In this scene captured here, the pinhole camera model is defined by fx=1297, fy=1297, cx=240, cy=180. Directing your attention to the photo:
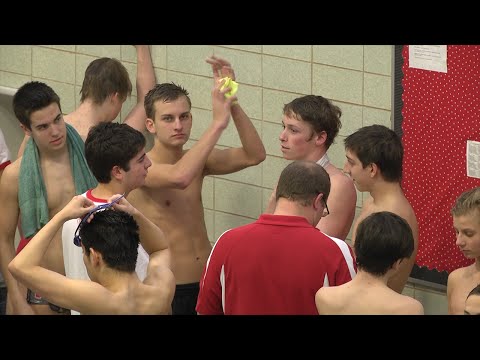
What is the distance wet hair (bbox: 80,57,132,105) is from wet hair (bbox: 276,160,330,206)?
256 cm

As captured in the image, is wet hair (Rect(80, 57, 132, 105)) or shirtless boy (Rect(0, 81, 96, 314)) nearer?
shirtless boy (Rect(0, 81, 96, 314))

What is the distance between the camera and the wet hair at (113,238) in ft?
18.8

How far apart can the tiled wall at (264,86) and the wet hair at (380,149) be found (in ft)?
2.60

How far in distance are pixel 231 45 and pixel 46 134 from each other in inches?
69.4

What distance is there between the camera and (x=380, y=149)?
7.13m

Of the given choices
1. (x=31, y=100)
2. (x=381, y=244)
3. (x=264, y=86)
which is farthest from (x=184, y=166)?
(x=381, y=244)

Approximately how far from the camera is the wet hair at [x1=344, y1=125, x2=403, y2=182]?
7.13m

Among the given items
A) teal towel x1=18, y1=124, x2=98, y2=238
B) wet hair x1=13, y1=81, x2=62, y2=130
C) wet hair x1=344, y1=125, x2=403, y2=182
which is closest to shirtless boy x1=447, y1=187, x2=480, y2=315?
wet hair x1=344, y1=125, x2=403, y2=182

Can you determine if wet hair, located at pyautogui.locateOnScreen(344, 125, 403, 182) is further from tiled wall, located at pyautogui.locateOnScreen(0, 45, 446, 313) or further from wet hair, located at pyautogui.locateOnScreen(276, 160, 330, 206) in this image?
wet hair, located at pyautogui.locateOnScreen(276, 160, 330, 206)

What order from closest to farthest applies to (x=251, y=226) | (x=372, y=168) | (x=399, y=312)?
(x=399, y=312), (x=251, y=226), (x=372, y=168)

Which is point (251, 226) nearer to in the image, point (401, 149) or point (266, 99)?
point (401, 149)

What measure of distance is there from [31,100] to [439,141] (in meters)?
2.42

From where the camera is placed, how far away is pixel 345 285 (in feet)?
19.0

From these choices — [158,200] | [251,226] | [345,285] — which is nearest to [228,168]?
[158,200]
